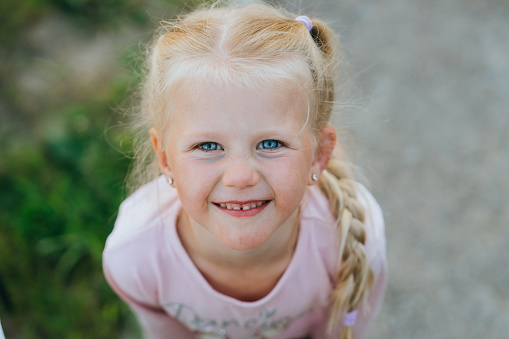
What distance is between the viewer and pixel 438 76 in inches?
128

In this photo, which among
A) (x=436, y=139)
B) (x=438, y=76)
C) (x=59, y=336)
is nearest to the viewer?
(x=59, y=336)

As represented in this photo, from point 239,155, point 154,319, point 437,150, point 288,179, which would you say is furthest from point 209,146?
point 437,150

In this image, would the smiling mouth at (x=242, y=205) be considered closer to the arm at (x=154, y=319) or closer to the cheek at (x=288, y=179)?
the cheek at (x=288, y=179)

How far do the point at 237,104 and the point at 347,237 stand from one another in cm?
61

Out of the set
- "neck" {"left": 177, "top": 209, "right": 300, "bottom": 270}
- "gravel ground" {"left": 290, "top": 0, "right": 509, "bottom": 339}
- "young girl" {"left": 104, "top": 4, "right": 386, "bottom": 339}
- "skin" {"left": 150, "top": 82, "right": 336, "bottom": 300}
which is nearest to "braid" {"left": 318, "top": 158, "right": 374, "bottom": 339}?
"young girl" {"left": 104, "top": 4, "right": 386, "bottom": 339}

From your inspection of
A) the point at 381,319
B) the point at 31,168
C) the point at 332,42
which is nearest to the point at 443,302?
the point at 381,319

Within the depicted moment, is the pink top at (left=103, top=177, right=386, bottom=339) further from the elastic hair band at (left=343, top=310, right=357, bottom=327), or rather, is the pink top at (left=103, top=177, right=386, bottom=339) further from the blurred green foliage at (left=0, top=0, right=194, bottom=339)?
the blurred green foliage at (left=0, top=0, right=194, bottom=339)

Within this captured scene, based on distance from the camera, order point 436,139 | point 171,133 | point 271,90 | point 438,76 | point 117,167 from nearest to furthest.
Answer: point 271,90 → point 171,133 → point 117,167 → point 436,139 → point 438,76

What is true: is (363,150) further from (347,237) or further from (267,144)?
(267,144)

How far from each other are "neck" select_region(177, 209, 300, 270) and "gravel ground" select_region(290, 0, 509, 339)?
953mm

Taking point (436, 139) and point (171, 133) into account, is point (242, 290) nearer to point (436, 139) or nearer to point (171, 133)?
point (171, 133)

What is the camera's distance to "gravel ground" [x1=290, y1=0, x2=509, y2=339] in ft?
8.27

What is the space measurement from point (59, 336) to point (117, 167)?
0.78m

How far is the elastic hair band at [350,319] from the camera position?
1.83 m
